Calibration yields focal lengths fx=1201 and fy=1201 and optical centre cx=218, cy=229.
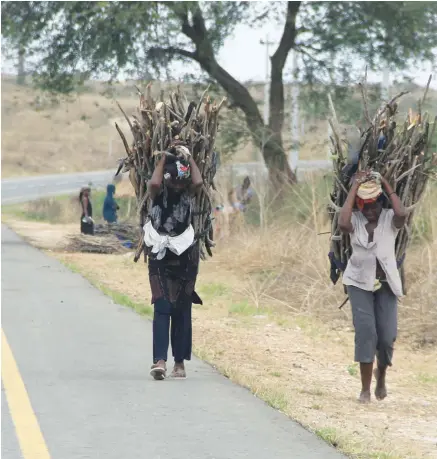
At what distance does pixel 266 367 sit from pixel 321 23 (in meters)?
16.0

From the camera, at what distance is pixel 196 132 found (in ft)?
31.1

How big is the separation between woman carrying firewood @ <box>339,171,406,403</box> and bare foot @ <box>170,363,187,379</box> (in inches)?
59.3

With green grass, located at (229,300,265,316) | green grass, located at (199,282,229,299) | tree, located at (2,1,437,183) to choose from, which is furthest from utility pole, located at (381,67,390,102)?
Answer: green grass, located at (229,300,265,316)

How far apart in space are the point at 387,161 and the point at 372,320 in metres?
1.18

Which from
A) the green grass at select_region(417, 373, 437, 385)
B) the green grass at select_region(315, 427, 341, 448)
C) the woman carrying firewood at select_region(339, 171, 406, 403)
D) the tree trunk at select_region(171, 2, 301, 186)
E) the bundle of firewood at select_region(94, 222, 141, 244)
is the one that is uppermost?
the tree trunk at select_region(171, 2, 301, 186)

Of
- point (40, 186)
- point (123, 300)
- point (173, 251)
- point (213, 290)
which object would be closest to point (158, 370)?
point (173, 251)

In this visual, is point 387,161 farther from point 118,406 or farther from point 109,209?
point 109,209

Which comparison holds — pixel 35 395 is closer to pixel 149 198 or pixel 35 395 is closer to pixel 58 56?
pixel 149 198

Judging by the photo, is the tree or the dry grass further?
the dry grass

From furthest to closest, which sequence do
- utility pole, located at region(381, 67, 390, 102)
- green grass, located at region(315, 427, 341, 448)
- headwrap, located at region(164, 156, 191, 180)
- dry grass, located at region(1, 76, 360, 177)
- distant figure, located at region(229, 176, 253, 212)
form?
dry grass, located at region(1, 76, 360, 177) → utility pole, located at region(381, 67, 390, 102) → distant figure, located at region(229, 176, 253, 212) → headwrap, located at region(164, 156, 191, 180) → green grass, located at region(315, 427, 341, 448)

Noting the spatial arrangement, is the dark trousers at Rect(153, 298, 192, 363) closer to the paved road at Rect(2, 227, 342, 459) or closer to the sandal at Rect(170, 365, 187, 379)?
the sandal at Rect(170, 365, 187, 379)

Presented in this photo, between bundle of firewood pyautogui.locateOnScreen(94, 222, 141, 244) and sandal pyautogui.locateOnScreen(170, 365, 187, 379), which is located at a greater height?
sandal pyautogui.locateOnScreen(170, 365, 187, 379)

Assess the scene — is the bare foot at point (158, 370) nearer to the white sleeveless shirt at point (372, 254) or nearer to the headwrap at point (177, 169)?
the headwrap at point (177, 169)

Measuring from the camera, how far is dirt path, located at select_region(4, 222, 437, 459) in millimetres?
7531
